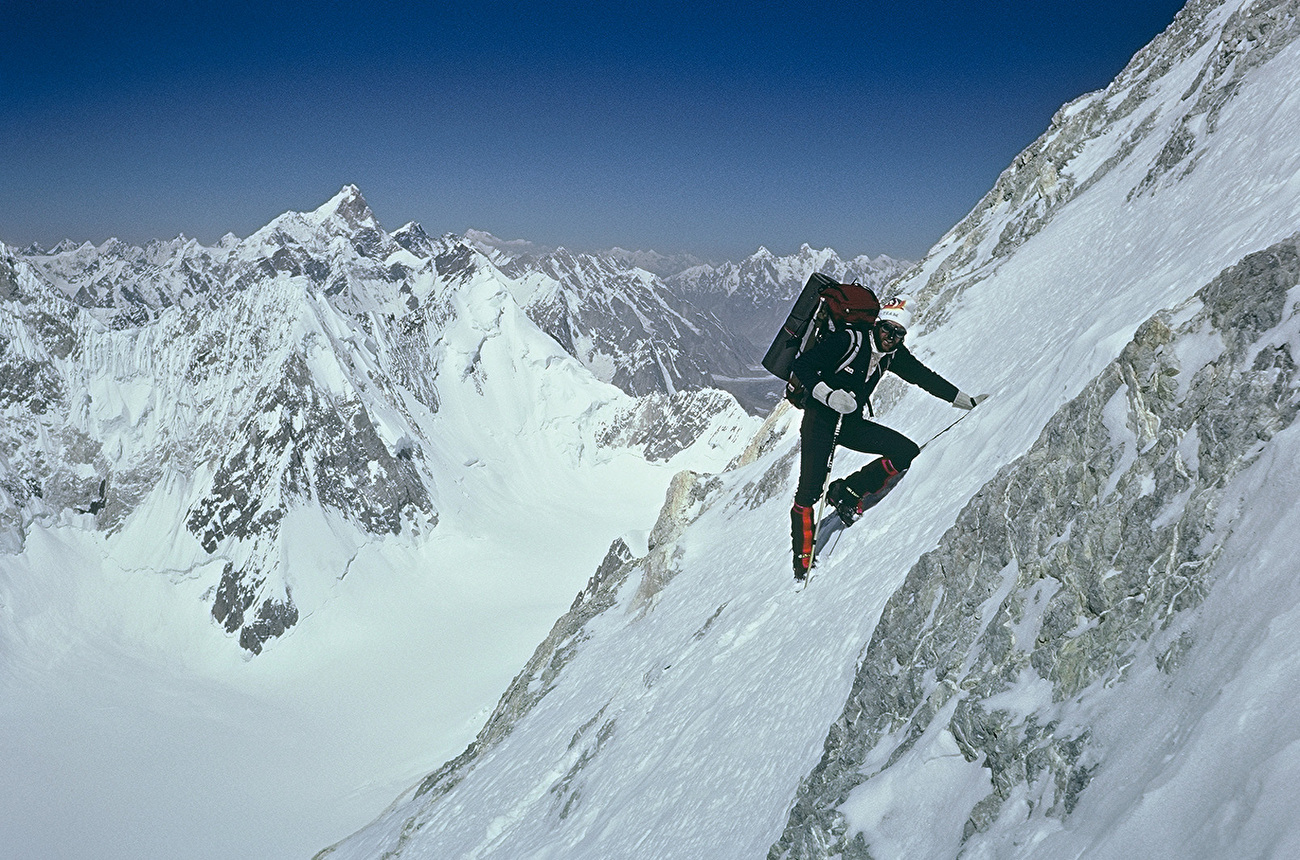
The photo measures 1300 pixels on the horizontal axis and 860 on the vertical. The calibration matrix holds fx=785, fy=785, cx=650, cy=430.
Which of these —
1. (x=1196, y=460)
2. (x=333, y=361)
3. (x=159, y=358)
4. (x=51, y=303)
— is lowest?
(x=1196, y=460)

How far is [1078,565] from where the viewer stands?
733cm

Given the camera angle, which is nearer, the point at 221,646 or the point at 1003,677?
the point at 1003,677

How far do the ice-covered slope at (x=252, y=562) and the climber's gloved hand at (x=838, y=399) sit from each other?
80.5 metres

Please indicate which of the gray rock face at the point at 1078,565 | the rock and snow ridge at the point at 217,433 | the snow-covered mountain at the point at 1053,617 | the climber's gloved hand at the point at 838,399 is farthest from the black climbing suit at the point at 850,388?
the rock and snow ridge at the point at 217,433

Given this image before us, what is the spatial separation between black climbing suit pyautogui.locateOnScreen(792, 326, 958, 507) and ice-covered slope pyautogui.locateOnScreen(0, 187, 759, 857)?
79.4 m

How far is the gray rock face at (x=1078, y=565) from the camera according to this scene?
6.16m

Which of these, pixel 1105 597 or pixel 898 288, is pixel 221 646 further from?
pixel 1105 597

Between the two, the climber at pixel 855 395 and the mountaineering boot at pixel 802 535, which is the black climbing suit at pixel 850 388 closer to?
the climber at pixel 855 395

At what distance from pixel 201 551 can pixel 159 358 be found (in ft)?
172

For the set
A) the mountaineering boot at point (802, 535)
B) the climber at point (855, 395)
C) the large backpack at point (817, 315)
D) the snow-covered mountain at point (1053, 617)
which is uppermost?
the large backpack at point (817, 315)

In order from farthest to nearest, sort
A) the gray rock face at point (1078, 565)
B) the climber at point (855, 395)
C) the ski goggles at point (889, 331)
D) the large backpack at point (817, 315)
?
1. the climber at point (855, 395)
2. the ski goggles at point (889, 331)
3. the large backpack at point (817, 315)
4. the gray rock face at point (1078, 565)

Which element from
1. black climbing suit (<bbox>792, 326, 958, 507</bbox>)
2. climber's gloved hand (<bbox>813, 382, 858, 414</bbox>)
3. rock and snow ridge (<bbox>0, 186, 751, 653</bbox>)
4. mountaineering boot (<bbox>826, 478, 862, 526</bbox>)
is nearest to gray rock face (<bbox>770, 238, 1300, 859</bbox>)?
climber's gloved hand (<bbox>813, 382, 858, 414</bbox>)

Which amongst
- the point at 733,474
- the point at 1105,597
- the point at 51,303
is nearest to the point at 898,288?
the point at 733,474

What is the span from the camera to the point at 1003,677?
7.42 meters
